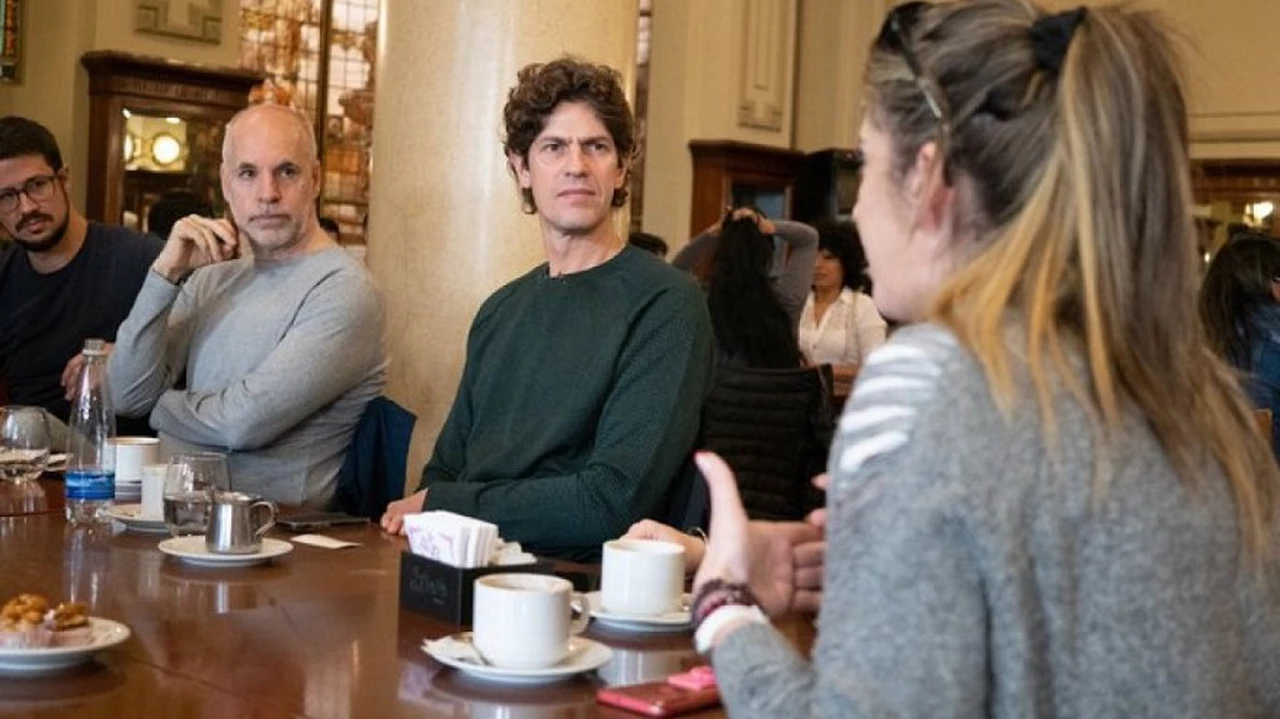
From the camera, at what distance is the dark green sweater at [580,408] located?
9.06ft

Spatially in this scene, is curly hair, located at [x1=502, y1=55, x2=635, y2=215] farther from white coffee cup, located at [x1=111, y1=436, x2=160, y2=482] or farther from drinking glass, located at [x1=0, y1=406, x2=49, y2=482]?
drinking glass, located at [x1=0, y1=406, x2=49, y2=482]

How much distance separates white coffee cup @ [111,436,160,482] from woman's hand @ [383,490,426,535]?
43 centimetres

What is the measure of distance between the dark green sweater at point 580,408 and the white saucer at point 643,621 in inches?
29.3

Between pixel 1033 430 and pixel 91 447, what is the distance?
199 centimetres

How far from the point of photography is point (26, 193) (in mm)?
4535

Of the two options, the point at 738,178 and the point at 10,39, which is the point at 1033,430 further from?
the point at 738,178

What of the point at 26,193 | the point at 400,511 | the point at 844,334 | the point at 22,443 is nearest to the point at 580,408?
the point at 400,511

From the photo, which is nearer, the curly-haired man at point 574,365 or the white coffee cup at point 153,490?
the white coffee cup at point 153,490

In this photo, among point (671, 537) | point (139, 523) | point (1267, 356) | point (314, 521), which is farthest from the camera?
point (1267, 356)

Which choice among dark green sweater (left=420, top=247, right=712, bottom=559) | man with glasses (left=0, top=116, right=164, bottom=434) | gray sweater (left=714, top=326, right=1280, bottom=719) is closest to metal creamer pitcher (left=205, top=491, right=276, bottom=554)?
dark green sweater (left=420, top=247, right=712, bottom=559)

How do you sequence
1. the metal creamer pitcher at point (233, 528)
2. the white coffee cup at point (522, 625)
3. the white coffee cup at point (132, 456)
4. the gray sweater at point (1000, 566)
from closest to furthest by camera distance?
the gray sweater at point (1000, 566) → the white coffee cup at point (522, 625) → the metal creamer pitcher at point (233, 528) → the white coffee cup at point (132, 456)

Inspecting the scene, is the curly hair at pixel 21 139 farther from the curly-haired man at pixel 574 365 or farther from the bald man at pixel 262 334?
the curly-haired man at pixel 574 365

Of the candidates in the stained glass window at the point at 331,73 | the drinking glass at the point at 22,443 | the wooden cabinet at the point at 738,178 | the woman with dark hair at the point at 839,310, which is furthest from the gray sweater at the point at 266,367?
the stained glass window at the point at 331,73

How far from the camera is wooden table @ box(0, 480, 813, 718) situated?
5.30 feet
